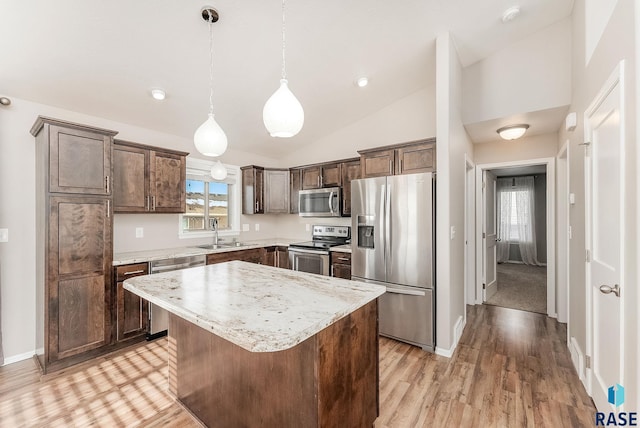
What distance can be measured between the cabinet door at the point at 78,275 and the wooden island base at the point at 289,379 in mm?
1268

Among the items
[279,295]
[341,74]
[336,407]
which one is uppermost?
[341,74]

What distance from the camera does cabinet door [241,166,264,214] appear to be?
14.9 feet

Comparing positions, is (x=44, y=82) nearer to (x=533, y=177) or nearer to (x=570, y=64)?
(x=570, y=64)

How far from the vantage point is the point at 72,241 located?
2455 millimetres

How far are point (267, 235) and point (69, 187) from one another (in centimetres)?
304

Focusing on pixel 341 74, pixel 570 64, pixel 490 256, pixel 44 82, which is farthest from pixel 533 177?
pixel 44 82

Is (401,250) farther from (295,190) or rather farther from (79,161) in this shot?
(79,161)

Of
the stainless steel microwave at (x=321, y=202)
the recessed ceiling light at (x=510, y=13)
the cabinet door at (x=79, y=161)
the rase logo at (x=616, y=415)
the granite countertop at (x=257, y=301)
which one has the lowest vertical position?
the rase logo at (x=616, y=415)

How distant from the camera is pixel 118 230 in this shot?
3.19 metres

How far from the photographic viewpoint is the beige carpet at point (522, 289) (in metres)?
4.07

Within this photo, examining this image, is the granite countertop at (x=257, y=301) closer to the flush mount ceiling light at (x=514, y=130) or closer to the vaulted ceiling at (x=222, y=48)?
the vaulted ceiling at (x=222, y=48)

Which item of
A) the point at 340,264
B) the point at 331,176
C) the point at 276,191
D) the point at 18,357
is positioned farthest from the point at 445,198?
the point at 18,357

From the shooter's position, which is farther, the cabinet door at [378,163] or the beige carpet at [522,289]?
the beige carpet at [522,289]

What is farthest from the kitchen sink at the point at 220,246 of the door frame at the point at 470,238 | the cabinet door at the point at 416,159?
the door frame at the point at 470,238
